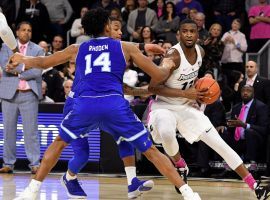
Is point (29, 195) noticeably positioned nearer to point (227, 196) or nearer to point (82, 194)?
point (82, 194)

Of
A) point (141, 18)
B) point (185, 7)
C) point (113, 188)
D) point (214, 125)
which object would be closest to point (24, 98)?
point (113, 188)

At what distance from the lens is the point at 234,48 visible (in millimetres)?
15336

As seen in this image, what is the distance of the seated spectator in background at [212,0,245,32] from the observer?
53.1 feet

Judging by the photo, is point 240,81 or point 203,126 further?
point 240,81

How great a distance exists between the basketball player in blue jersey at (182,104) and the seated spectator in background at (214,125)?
2796 mm

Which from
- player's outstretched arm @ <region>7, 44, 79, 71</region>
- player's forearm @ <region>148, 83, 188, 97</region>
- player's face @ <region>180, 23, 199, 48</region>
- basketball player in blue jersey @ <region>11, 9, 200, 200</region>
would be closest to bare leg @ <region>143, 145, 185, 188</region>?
basketball player in blue jersey @ <region>11, 9, 200, 200</region>

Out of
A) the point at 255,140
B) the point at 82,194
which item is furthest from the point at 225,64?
the point at 82,194

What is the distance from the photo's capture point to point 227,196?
10.1m

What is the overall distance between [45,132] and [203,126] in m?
4.33

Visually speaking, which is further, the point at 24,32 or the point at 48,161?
the point at 24,32

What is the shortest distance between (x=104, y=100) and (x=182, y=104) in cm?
208

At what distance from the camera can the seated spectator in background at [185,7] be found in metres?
16.0

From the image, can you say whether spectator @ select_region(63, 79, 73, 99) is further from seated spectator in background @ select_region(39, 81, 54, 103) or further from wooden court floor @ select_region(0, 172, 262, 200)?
wooden court floor @ select_region(0, 172, 262, 200)

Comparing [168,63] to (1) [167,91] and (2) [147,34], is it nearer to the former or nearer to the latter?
(1) [167,91]
